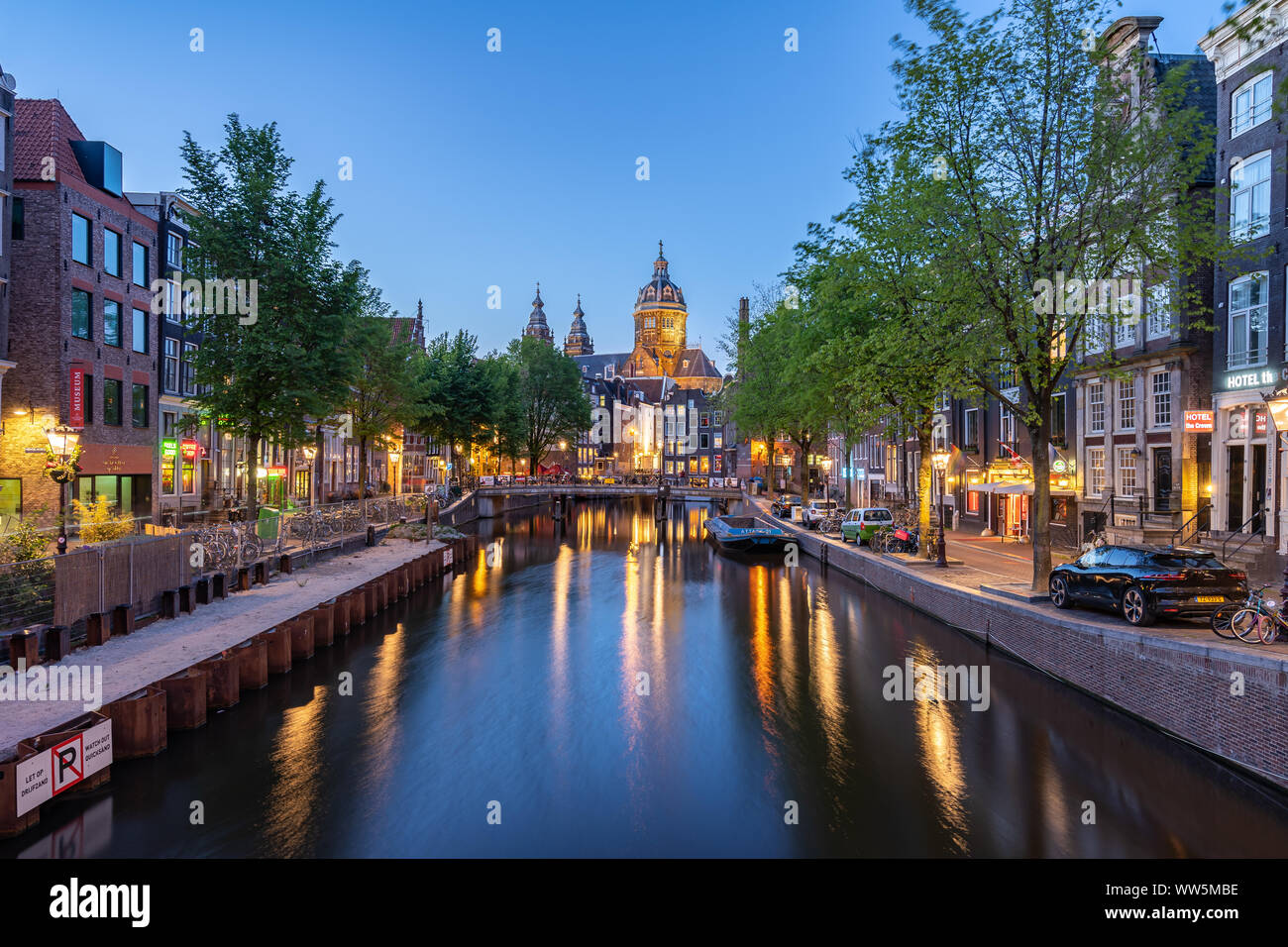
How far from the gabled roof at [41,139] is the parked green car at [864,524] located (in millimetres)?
36708

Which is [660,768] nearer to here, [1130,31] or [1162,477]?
[1162,477]

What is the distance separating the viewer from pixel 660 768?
13008 mm

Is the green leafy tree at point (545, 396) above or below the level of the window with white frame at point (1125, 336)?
above

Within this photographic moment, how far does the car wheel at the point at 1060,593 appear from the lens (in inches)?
669

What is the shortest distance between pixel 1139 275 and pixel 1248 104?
9.33 metres

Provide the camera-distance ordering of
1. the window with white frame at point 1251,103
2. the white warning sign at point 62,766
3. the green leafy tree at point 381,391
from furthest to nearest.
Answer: the green leafy tree at point 381,391 < the window with white frame at point 1251,103 < the white warning sign at point 62,766

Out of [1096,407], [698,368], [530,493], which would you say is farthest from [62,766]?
[698,368]

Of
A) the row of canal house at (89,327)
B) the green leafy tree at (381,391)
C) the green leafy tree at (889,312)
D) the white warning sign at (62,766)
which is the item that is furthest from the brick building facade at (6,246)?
the green leafy tree at (889,312)

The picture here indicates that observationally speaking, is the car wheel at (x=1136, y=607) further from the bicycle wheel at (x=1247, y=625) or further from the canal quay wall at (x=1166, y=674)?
the bicycle wheel at (x=1247, y=625)

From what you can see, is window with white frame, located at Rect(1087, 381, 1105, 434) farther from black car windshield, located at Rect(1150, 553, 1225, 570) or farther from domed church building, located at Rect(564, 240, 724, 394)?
domed church building, located at Rect(564, 240, 724, 394)

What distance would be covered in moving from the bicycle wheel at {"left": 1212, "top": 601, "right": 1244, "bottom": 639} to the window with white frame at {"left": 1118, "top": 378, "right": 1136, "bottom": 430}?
17.8 meters

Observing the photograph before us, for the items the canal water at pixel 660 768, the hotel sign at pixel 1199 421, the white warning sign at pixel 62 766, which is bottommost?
the canal water at pixel 660 768

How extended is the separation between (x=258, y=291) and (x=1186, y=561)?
27.5m
